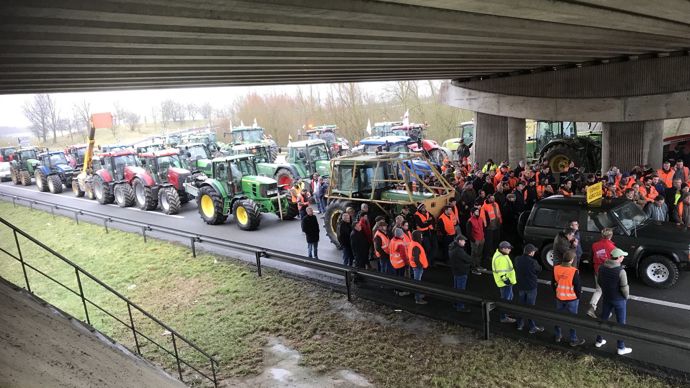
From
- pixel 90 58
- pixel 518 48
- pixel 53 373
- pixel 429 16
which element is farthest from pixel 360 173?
pixel 53 373

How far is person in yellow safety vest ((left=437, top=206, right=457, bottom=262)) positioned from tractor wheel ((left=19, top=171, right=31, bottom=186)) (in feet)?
89.7

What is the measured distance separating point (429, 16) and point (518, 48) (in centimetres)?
476

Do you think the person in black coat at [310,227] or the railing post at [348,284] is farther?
the person in black coat at [310,227]

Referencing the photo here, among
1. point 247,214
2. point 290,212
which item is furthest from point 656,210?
point 247,214

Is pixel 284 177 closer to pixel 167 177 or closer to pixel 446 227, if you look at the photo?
pixel 167 177

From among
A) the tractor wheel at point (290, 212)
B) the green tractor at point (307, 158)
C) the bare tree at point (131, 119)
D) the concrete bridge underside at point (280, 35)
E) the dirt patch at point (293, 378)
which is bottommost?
the dirt patch at point (293, 378)

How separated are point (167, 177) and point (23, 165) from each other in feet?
54.6

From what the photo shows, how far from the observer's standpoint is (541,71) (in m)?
15.9

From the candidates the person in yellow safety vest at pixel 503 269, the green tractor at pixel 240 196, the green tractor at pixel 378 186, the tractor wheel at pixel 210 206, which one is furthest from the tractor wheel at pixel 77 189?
the person in yellow safety vest at pixel 503 269

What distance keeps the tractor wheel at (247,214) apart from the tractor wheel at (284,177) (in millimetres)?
2166

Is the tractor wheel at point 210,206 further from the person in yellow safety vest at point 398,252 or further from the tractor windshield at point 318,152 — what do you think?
the person in yellow safety vest at point 398,252

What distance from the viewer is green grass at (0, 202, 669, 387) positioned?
5.72m

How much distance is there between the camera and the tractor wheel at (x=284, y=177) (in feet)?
51.8

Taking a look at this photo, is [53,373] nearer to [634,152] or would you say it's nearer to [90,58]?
[90,58]
